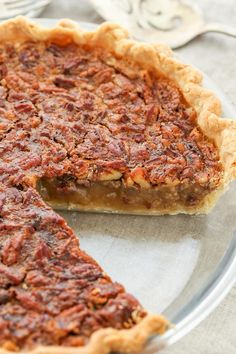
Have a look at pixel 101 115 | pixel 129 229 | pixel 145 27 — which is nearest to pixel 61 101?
pixel 101 115

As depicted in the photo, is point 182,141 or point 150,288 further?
point 182,141

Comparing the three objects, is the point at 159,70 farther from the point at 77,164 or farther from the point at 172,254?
the point at 172,254

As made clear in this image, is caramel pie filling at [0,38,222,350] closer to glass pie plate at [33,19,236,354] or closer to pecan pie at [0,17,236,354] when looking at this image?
pecan pie at [0,17,236,354]

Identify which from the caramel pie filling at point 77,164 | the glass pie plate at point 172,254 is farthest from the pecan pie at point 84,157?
the glass pie plate at point 172,254

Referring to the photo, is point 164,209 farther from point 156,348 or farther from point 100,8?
point 100,8

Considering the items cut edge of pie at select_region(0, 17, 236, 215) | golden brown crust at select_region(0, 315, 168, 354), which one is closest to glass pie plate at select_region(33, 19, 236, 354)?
cut edge of pie at select_region(0, 17, 236, 215)

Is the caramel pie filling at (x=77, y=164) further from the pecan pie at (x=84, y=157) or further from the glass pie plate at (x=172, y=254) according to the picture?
the glass pie plate at (x=172, y=254)
